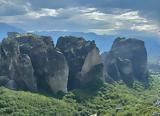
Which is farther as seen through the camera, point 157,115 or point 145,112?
point 145,112
